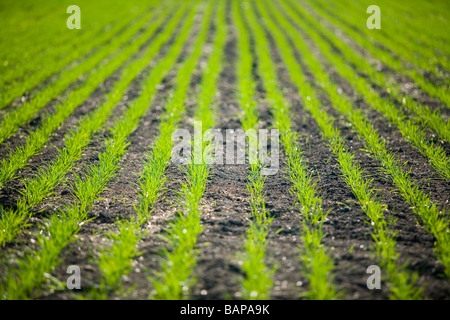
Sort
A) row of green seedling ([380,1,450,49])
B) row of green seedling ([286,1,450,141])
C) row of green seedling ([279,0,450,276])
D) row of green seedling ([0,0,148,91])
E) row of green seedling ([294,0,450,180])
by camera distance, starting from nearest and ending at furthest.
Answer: row of green seedling ([279,0,450,276]) < row of green seedling ([294,0,450,180]) < row of green seedling ([286,1,450,141]) < row of green seedling ([0,0,148,91]) < row of green seedling ([380,1,450,49])

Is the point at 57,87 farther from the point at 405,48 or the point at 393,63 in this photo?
the point at 405,48

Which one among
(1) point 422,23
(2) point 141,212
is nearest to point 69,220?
(2) point 141,212

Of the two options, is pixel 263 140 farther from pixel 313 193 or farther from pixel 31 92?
pixel 31 92

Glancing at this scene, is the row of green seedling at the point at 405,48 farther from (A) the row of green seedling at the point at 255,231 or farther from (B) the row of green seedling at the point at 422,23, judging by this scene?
(A) the row of green seedling at the point at 255,231

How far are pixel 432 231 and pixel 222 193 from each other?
199 centimetres

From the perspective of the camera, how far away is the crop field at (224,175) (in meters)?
2.30

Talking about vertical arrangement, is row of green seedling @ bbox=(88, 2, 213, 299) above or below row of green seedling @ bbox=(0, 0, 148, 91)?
below

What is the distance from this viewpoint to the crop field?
7.54 ft

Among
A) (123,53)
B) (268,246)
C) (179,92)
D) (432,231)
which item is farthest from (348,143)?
(123,53)

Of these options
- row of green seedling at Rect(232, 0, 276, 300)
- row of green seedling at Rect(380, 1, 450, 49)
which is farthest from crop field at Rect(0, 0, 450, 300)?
row of green seedling at Rect(380, 1, 450, 49)

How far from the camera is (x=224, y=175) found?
3.68m

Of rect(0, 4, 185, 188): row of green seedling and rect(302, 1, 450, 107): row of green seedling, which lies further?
rect(302, 1, 450, 107): row of green seedling

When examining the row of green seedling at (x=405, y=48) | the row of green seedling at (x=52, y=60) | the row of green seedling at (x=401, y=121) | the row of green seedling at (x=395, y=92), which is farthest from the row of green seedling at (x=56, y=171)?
the row of green seedling at (x=405, y=48)

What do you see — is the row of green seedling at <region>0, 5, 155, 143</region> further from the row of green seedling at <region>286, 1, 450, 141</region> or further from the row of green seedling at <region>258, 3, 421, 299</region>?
the row of green seedling at <region>286, 1, 450, 141</region>
